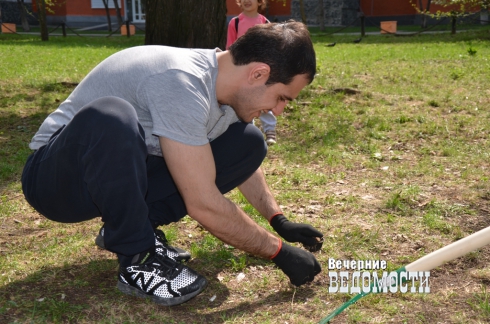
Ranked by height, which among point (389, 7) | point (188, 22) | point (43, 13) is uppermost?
point (389, 7)

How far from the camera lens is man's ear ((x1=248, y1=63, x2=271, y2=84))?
2297 mm

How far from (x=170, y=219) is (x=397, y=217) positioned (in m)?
1.51

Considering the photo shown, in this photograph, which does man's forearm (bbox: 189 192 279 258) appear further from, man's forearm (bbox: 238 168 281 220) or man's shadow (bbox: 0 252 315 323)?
man's forearm (bbox: 238 168 281 220)

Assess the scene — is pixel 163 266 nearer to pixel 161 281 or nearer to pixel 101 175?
pixel 161 281

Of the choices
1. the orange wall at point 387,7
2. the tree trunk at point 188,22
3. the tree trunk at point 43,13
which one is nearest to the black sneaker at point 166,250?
the tree trunk at point 188,22

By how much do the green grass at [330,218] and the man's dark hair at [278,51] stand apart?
1034 millimetres

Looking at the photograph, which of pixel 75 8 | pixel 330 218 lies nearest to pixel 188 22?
pixel 330 218

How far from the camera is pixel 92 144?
2.22m

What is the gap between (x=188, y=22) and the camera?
5.96 m

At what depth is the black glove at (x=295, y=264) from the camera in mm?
2502

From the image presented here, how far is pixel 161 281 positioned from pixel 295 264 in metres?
0.59

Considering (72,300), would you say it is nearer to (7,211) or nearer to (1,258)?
(1,258)

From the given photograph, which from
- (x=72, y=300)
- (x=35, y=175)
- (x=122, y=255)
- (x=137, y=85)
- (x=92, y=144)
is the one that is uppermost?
(x=137, y=85)

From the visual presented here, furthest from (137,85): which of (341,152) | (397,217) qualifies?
(341,152)
